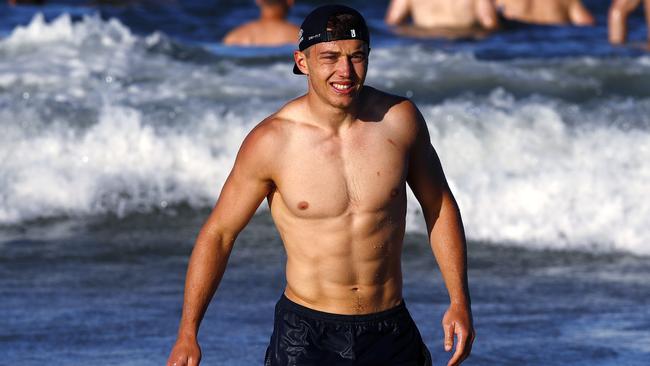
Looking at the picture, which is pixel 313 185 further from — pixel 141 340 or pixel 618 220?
pixel 618 220

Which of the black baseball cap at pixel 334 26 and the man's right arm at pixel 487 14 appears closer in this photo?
the black baseball cap at pixel 334 26

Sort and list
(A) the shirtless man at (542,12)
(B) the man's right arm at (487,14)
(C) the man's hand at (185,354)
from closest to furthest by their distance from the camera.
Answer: (C) the man's hand at (185,354)
(B) the man's right arm at (487,14)
(A) the shirtless man at (542,12)

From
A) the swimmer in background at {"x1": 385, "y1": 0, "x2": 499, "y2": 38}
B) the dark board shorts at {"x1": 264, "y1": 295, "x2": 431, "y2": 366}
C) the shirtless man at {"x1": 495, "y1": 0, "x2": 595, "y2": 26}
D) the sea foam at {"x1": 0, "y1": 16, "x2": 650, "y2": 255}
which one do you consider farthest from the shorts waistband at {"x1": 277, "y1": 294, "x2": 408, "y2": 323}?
the shirtless man at {"x1": 495, "y1": 0, "x2": 595, "y2": 26}

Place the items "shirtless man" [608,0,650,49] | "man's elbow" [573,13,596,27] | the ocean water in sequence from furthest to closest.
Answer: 1. "man's elbow" [573,13,596,27]
2. "shirtless man" [608,0,650,49]
3. the ocean water

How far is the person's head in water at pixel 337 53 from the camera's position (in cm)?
361

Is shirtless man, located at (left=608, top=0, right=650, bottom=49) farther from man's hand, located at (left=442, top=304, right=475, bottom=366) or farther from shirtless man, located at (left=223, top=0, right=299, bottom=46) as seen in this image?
man's hand, located at (left=442, top=304, right=475, bottom=366)

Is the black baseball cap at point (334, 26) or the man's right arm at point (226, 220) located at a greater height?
the black baseball cap at point (334, 26)

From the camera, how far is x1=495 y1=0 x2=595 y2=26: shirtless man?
45.2 feet

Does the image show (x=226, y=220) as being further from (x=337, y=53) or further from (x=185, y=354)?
(x=337, y=53)

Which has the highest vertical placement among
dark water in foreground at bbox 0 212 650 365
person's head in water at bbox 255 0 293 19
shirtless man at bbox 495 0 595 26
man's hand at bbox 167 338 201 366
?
man's hand at bbox 167 338 201 366

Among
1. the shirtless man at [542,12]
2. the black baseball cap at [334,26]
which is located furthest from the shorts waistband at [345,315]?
the shirtless man at [542,12]

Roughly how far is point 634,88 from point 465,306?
720 cm

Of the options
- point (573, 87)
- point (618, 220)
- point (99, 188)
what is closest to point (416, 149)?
point (618, 220)

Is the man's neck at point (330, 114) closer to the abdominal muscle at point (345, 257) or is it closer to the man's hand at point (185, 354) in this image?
the abdominal muscle at point (345, 257)
